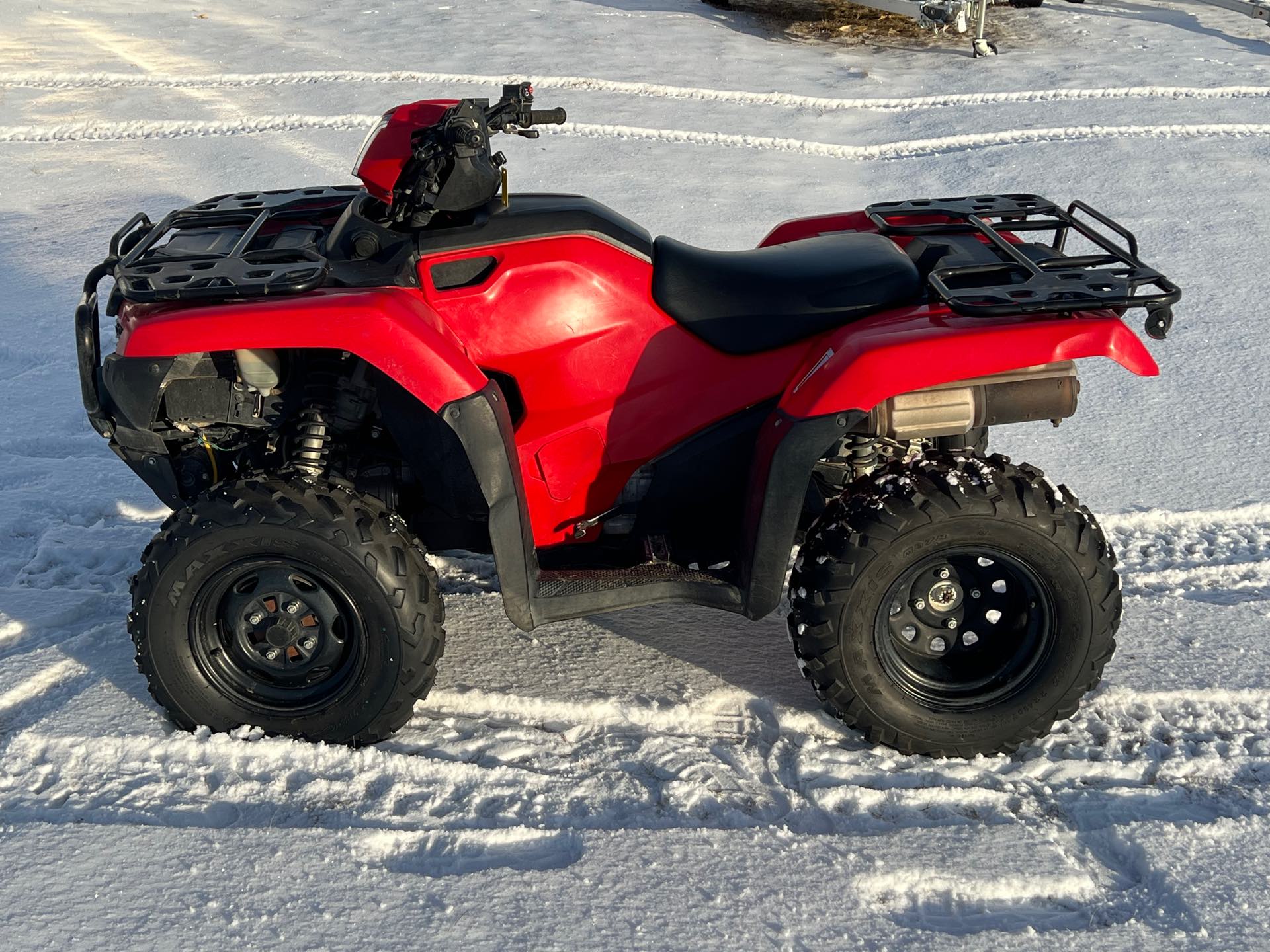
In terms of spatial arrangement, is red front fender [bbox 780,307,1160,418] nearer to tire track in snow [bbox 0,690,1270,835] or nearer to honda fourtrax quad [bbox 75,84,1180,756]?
honda fourtrax quad [bbox 75,84,1180,756]

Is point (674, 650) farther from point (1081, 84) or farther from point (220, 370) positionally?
point (1081, 84)

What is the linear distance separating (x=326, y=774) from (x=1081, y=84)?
6505mm

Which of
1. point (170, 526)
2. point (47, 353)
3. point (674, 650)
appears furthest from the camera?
point (47, 353)

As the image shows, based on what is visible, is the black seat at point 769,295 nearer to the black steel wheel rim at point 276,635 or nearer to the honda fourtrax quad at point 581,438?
the honda fourtrax quad at point 581,438

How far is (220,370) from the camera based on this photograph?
8.89 ft

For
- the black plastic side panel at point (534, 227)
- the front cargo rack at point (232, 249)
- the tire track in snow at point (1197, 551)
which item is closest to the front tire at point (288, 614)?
the front cargo rack at point (232, 249)

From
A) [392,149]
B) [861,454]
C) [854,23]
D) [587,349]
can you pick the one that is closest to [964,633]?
[861,454]

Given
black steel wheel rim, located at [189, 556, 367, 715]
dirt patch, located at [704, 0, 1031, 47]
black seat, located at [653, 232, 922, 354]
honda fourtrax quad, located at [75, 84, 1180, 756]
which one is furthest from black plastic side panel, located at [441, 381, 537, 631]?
dirt patch, located at [704, 0, 1031, 47]

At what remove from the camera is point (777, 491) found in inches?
101

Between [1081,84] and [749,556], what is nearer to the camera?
[749,556]

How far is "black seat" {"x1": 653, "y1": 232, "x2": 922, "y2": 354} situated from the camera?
2.72 meters

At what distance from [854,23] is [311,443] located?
7492mm

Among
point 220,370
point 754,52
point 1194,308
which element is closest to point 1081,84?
point 754,52

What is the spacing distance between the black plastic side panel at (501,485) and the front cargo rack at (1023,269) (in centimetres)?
95
